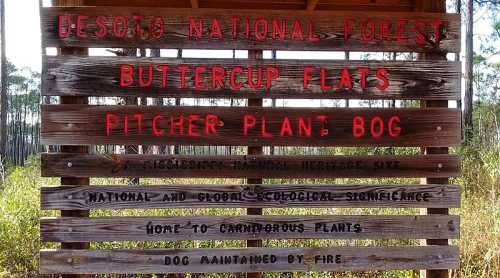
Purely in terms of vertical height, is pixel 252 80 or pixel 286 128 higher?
pixel 252 80

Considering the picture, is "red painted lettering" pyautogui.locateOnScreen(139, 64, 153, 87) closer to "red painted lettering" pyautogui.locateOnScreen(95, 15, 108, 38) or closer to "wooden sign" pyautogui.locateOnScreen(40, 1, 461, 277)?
"wooden sign" pyautogui.locateOnScreen(40, 1, 461, 277)

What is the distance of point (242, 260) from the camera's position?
392cm

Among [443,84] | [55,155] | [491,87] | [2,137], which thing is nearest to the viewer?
[55,155]

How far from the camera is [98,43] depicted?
12.8 ft

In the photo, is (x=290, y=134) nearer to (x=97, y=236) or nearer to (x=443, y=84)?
(x=443, y=84)

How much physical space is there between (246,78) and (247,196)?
3.44ft

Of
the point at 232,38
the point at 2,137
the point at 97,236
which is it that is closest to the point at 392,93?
the point at 232,38

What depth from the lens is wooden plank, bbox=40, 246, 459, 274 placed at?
12.7 feet

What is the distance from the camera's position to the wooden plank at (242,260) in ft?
12.7

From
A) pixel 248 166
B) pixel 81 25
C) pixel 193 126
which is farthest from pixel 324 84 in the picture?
pixel 81 25

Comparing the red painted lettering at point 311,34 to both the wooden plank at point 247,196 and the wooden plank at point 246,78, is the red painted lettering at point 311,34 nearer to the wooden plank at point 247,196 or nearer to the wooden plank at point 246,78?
the wooden plank at point 246,78

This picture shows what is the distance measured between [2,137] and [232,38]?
1899cm

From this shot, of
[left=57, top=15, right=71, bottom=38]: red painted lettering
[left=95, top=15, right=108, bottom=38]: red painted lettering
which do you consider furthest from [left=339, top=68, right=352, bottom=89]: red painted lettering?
[left=57, top=15, right=71, bottom=38]: red painted lettering

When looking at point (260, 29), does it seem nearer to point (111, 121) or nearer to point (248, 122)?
point (248, 122)
